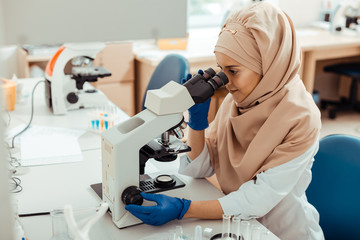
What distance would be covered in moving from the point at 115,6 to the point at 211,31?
382cm

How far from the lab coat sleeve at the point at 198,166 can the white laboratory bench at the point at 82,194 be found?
2cm

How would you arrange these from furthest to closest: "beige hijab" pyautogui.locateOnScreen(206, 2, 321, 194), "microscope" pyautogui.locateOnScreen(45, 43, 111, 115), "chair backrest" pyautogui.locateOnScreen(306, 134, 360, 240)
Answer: "microscope" pyautogui.locateOnScreen(45, 43, 111, 115), "chair backrest" pyautogui.locateOnScreen(306, 134, 360, 240), "beige hijab" pyautogui.locateOnScreen(206, 2, 321, 194)

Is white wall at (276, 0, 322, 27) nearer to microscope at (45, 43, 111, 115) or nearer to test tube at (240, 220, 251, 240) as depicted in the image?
microscope at (45, 43, 111, 115)

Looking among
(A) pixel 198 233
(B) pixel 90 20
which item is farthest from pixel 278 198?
(B) pixel 90 20

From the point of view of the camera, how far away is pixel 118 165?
1.14m

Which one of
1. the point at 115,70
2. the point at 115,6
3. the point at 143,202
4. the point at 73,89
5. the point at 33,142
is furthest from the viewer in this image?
the point at 115,70

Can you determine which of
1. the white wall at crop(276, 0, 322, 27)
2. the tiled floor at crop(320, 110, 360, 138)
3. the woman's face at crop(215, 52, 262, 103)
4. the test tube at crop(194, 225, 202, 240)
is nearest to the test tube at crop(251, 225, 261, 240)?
the test tube at crop(194, 225, 202, 240)

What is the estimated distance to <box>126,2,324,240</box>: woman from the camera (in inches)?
49.2

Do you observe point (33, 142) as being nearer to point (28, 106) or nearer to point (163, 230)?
point (28, 106)

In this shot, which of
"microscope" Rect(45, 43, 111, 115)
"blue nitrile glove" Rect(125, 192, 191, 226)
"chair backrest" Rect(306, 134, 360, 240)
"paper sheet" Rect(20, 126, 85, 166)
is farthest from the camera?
"microscope" Rect(45, 43, 111, 115)

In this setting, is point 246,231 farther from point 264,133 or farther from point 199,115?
point 199,115

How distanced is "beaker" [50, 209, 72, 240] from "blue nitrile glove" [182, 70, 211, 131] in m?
0.56

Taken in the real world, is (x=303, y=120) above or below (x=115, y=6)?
below

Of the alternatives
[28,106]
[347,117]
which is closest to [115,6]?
[28,106]
